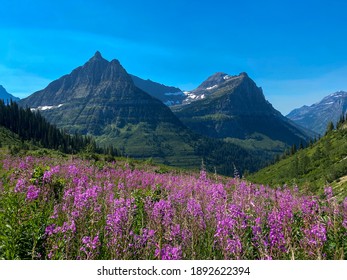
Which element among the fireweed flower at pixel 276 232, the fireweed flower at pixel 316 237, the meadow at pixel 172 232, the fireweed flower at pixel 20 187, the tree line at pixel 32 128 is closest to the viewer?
the fireweed flower at pixel 316 237

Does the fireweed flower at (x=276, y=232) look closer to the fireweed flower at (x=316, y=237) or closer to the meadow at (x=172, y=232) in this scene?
the meadow at (x=172, y=232)

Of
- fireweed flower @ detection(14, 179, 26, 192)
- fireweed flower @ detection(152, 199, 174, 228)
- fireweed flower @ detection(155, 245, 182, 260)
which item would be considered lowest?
fireweed flower @ detection(155, 245, 182, 260)

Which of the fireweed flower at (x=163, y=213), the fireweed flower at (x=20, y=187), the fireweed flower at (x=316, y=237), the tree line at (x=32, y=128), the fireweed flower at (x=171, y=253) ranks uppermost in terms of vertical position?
the tree line at (x=32, y=128)

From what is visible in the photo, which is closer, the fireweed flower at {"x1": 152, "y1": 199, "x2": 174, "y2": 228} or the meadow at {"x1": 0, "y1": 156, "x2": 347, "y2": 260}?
the meadow at {"x1": 0, "y1": 156, "x2": 347, "y2": 260}

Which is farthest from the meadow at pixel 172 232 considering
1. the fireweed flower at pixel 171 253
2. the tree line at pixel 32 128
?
the tree line at pixel 32 128

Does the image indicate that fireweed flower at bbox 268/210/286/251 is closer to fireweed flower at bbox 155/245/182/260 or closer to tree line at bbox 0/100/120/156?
fireweed flower at bbox 155/245/182/260

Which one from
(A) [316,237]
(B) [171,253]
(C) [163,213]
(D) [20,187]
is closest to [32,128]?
(D) [20,187]

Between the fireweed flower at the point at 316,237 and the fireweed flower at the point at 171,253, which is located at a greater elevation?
the fireweed flower at the point at 316,237

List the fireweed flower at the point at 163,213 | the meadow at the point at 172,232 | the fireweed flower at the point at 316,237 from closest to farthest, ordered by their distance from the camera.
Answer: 1. the fireweed flower at the point at 316,237
2. the meadow at the point at 172,232
3. the fireweed flower at the point at 163,213

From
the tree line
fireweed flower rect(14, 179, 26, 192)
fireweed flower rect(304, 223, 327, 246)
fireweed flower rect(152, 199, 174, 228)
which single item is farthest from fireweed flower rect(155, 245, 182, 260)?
the tree line

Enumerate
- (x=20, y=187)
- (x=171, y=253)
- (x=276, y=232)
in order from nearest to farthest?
(x=171, y=253) < (x=276, y=232) < (x=20, y=187)

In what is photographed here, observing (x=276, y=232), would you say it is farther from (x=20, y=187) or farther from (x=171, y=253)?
(x=20, y=187)

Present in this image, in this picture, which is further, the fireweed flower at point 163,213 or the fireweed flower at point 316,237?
the fireweed flower at point 163,213

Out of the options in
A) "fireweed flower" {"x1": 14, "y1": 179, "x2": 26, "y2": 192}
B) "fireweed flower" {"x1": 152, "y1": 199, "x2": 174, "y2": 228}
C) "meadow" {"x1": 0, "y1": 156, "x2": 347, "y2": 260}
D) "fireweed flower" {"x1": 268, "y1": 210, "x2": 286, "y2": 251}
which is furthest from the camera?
"fireweed flower" {"x1": 14, "y1": 179, "x2": 26, "y2": 192}
